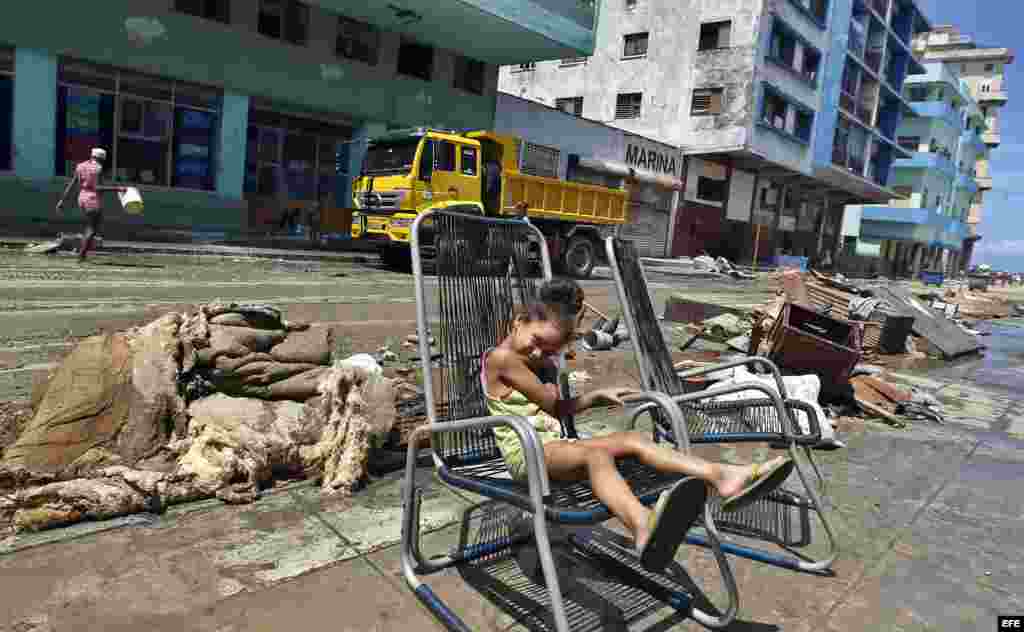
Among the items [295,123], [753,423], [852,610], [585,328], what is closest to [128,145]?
[295,123]

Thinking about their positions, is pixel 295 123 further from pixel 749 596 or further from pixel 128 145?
pixel 749 596

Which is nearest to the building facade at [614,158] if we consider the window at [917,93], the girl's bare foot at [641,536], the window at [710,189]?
the window at [710,189]

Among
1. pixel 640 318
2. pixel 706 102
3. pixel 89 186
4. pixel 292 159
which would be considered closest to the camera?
pixel 640 318

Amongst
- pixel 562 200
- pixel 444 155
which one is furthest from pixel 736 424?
pixel 562 200

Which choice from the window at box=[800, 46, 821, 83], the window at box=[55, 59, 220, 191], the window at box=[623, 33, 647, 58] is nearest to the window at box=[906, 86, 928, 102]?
the window at box=[800, 46, 821, 83]

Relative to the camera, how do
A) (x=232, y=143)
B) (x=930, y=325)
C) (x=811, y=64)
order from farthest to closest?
(x=811, y=64), (x=232, y=143), (x=930, y=325)

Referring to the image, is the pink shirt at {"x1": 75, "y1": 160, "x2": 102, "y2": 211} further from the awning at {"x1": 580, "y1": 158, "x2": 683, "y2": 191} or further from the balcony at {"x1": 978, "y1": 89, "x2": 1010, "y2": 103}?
the balcony at {"x1": 978, "y1": 89, "x2": 1010, "y2": 103}

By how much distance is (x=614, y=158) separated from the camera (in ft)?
85.3

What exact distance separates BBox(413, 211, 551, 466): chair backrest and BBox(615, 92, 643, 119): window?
99.1 feet

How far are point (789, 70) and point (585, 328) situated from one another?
28.2m

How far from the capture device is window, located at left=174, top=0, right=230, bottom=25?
48.2ft

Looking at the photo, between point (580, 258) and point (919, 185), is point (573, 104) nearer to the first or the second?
point (580, 258)

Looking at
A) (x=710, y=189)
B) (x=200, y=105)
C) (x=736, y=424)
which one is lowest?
(x=736, y=424)

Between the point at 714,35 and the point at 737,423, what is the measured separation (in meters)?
29.8
